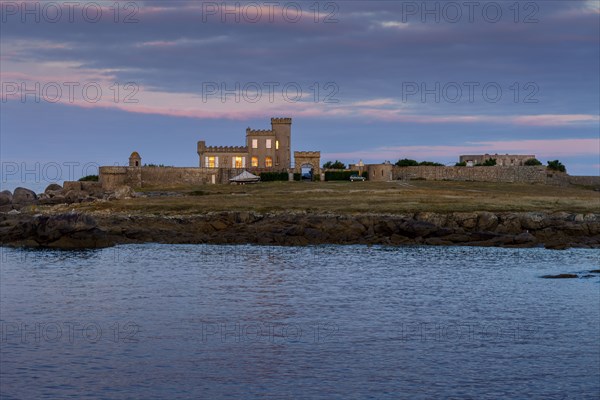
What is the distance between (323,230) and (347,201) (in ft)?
48.2

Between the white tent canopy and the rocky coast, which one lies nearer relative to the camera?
the rocky coast

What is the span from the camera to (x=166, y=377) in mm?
19531

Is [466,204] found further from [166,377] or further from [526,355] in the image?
[166,377]

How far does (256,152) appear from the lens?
114m

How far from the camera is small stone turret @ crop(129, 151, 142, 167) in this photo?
100 metres

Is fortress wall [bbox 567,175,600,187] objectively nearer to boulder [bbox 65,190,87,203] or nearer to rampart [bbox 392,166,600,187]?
rampart [bbox 392,166,600,187]

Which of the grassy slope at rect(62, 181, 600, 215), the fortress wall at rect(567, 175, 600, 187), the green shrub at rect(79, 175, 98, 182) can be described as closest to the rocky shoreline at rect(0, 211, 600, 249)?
the grassy slope at rect(62, 181, 600, 215)

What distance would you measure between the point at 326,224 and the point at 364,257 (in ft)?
31.7

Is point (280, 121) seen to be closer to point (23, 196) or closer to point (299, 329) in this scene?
point (23, 196)

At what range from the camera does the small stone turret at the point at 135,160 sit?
10025 cm

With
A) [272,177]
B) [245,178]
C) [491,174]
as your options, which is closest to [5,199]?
[245,178]

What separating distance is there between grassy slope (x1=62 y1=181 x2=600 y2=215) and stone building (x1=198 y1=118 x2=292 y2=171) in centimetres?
2979

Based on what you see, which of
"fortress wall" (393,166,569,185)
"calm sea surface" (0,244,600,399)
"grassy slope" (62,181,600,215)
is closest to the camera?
"calm sea surface" (0,244,600,399)

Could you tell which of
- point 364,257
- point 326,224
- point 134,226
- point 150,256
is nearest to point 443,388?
point 364,257
